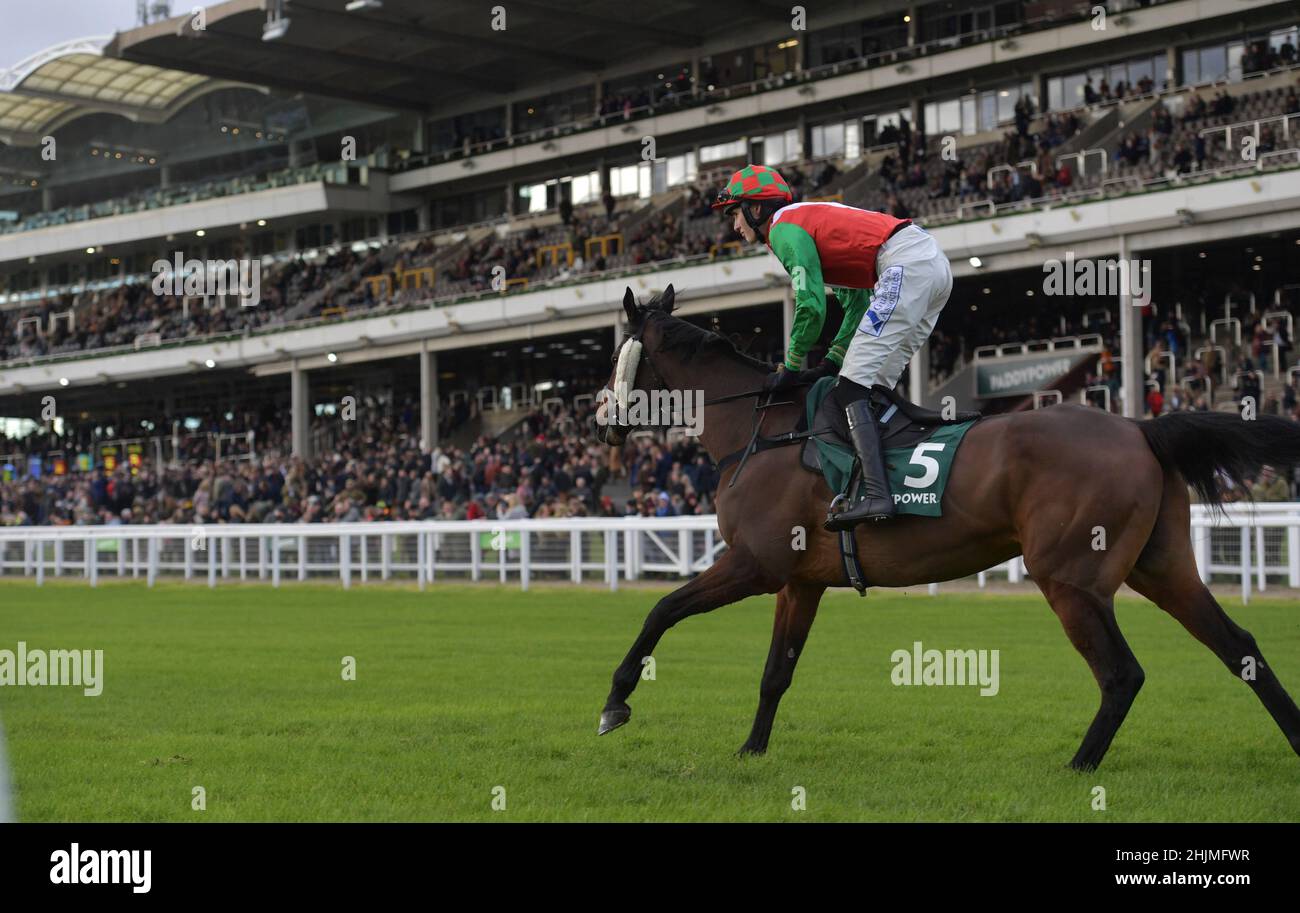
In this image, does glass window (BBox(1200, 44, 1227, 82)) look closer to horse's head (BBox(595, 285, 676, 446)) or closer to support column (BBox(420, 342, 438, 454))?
support column (BBox(420, 342, 438, 454))

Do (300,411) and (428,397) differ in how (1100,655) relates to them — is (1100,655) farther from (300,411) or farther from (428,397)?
(300,411)

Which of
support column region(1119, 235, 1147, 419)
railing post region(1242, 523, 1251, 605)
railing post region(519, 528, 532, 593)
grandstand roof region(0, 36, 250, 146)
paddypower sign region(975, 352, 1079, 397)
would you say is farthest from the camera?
grandstand roof region(0, 36, 250, 146)

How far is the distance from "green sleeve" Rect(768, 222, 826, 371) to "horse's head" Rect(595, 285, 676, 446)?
0.78 m

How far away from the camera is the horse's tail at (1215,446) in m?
5.98

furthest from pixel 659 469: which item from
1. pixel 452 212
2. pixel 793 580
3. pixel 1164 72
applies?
pixel 452 212

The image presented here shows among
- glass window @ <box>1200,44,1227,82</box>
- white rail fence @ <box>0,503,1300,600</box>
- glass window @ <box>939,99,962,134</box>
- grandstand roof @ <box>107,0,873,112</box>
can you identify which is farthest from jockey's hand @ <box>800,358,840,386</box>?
grandstand roof @ <box>107,0,873,112</box>

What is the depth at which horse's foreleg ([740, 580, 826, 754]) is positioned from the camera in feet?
21.1

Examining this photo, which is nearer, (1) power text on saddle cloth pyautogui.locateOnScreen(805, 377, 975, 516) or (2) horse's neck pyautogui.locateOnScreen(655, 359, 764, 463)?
(1) power text on saddle cloth pyautogui.locateOnScreen(805, 377, 975, 516)

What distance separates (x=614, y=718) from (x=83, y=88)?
154 ft

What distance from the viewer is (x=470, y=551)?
21094 mm

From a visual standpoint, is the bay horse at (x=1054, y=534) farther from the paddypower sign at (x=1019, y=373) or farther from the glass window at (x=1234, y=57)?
the glass window at (x=1234, y=57)

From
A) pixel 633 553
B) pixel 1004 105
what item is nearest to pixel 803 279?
pixel 633 553

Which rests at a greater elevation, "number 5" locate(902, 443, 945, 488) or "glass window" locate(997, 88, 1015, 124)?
"glass window" locate(997, 88, 1015, 124)

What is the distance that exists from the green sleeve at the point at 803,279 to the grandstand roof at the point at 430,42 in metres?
31.6
